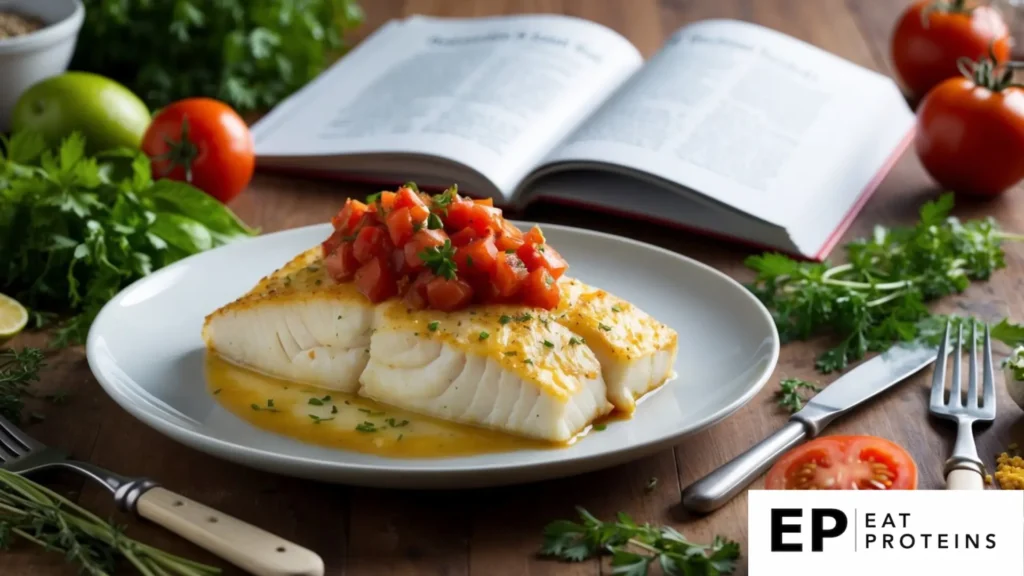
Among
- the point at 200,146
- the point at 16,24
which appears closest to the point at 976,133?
the point at 200,146

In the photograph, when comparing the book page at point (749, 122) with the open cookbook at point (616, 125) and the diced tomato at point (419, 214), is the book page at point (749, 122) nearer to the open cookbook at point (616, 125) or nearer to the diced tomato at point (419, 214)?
the open cookbook at point (616, 125)

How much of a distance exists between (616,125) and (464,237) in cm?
160

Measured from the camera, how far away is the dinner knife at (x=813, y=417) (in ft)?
8.95

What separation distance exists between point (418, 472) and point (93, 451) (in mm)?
992

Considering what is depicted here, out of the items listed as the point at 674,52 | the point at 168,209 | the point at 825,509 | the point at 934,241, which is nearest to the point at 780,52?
the point at 674,52

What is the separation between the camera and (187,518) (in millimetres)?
2506

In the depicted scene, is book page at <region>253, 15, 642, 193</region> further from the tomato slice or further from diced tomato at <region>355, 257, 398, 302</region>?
diced tomato at <region>355, 257, 398, 302</region>

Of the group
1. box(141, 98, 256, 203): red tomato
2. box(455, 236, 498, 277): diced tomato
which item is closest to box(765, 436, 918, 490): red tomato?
box(455, 236, 498, 277): diced tomato

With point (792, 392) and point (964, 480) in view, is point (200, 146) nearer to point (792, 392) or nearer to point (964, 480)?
point (792, 392)

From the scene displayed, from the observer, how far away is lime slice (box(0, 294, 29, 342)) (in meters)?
3.53

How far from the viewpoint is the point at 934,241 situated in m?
4.00

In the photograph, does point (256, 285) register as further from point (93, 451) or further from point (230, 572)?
point (230, 572)

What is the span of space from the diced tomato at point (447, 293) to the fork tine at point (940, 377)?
4.20 ft

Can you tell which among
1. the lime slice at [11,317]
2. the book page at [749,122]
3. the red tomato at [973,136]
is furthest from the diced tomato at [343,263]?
the red tomato at [973,136]
